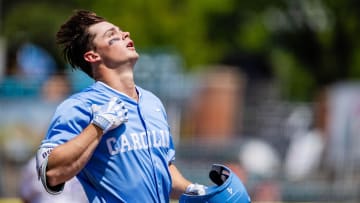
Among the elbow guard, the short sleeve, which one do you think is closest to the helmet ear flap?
the short sleeve

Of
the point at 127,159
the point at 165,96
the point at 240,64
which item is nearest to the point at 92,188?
the point at 127,159

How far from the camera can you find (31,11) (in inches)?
1586

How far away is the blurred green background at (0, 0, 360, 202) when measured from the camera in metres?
22.7

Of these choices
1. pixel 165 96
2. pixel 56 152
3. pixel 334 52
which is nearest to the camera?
pixel 56 152

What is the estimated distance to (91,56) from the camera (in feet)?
20.1

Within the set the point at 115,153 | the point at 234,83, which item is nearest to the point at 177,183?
the point at 115,153

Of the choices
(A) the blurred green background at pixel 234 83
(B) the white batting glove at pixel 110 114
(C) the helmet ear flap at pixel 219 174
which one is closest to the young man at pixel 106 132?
(B) the white batting glove at pixel 110 114

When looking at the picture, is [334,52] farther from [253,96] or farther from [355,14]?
[253,96]

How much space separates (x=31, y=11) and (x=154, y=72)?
14.6 m

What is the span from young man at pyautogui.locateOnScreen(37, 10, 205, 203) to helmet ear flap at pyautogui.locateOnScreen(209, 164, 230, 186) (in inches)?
5.9

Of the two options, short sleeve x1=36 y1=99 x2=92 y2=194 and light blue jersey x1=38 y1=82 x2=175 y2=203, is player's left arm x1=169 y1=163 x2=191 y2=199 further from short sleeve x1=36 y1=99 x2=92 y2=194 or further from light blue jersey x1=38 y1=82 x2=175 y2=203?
short sleeve x1=36 y1=99 x2=92 y2=194

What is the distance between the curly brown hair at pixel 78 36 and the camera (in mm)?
6156

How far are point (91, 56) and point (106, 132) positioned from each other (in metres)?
0.47

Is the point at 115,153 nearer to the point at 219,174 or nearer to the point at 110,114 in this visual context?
the point at 110,114
